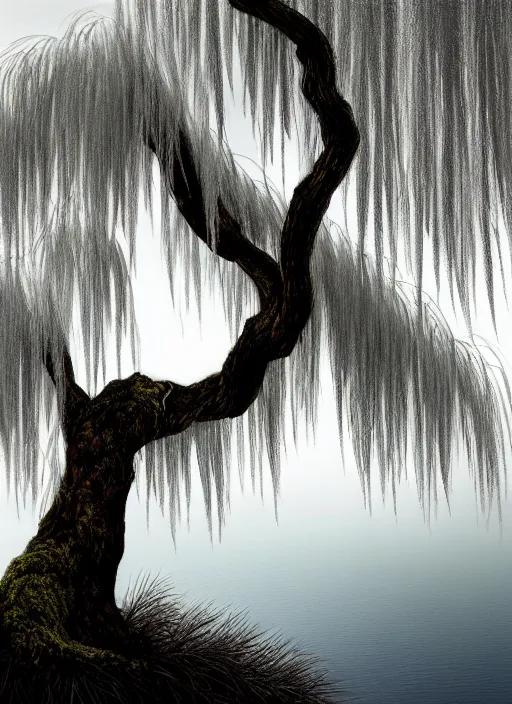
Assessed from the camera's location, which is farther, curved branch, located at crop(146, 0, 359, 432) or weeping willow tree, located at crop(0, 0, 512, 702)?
curved branch, located at crop(146, 0, 359, 432)

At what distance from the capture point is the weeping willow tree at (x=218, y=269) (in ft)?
6.39

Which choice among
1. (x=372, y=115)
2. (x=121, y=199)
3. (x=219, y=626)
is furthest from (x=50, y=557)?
(x=372, y=115)

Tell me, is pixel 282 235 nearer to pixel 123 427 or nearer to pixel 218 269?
pixel 218 269

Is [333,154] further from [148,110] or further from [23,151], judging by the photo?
[23,151]

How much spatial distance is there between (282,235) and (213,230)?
27cm

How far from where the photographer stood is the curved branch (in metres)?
2.11

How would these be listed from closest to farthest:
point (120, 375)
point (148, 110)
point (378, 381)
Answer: point (148, 110) → point (120, 375) → point (378, 381)

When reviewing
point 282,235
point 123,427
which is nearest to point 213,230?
point 282,235

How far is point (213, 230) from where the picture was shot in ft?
7.06

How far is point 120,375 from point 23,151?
67 cm

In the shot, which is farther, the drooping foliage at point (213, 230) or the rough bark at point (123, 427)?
the rough bark at point (123, 427)

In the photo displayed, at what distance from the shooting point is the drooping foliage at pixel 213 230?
201 centimetres

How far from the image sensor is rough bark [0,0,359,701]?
2.20 m

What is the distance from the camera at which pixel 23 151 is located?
2.41 meters
